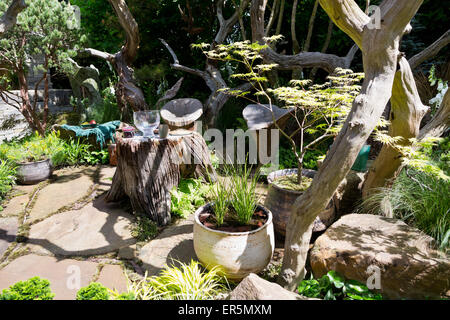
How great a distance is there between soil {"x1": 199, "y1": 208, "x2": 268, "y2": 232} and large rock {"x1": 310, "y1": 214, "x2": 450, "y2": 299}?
509 millimetres

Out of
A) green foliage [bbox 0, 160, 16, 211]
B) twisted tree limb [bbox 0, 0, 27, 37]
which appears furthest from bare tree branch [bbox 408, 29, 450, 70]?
green foliage [bbox 0, 160, 16, 211]

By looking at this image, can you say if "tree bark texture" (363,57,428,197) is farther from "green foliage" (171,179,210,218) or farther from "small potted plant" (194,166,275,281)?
"green foliage" (171,179,210,218)

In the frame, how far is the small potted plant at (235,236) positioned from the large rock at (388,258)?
46cm

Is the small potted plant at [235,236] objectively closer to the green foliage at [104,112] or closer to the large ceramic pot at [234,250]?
the large ceramic pot at [234,250]

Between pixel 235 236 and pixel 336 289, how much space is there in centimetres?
77

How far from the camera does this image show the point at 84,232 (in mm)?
3074

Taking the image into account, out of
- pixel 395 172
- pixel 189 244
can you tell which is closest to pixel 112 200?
pixel 189 244

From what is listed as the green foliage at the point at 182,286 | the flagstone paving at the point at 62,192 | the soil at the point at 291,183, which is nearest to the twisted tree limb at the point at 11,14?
the flagstone paving at the point at 62,192

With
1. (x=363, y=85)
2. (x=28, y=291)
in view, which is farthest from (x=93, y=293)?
(x=363, y=85)

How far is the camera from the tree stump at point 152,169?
10.5ft

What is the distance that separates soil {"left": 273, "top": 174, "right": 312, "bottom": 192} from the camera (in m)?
2.89

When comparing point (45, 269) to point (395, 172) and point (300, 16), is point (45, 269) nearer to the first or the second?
point (395, 172)

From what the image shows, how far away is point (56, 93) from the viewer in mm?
7094

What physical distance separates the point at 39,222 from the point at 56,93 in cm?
495
